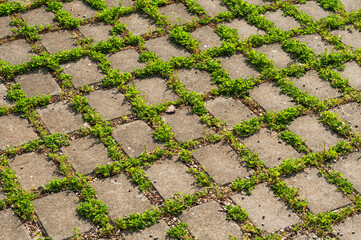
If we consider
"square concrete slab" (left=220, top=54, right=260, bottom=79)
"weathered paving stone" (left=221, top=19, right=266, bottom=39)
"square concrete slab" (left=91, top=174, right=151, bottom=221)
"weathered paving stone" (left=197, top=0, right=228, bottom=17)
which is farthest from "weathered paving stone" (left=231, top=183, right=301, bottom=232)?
"weathered paving stone" (left=197, top=0, right=228, bottom=17)

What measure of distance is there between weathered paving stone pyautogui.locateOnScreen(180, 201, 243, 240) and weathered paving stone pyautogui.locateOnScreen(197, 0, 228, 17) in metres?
3.26

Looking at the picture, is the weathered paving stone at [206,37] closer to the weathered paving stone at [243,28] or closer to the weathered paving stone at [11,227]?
the weathered paving stone at [243,28]

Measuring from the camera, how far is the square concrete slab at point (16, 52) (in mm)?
7133

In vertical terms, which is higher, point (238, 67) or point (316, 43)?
point (316, 43)

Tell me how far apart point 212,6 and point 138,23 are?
3.39 ft

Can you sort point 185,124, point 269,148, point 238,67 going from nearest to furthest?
point 269,148 → point 185,124 → point 238,67

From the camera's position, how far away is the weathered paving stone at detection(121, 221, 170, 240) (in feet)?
17.2

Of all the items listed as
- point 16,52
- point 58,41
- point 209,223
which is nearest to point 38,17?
point 58,41

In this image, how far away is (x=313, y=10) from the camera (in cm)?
811

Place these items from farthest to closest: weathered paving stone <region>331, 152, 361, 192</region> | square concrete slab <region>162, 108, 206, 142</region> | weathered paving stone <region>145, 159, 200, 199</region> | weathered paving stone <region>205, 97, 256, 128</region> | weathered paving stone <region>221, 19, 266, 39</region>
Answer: weathered paving stone <region>221, 19, 266, 39</region> → weathered paving stone <region>205, 97, 256, 128</region> → square concrete slab <region>162, 108, 206, 142</region> → weathered paving stone <region>331, 152, 361, 192</region> → weathered paving stone <region>145, 159, 200, 199</region>

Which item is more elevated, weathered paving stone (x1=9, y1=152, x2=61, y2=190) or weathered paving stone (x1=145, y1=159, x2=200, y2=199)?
weathered paving stone (x1=145, y1=159, x2=200, y2=199)

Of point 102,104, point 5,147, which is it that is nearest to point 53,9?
point 102,104

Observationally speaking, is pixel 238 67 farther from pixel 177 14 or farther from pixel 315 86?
pixel 177 14

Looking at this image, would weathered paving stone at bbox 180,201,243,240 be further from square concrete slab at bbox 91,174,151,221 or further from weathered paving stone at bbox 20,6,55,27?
weathered paving stone at bbox 20,6,55,27
